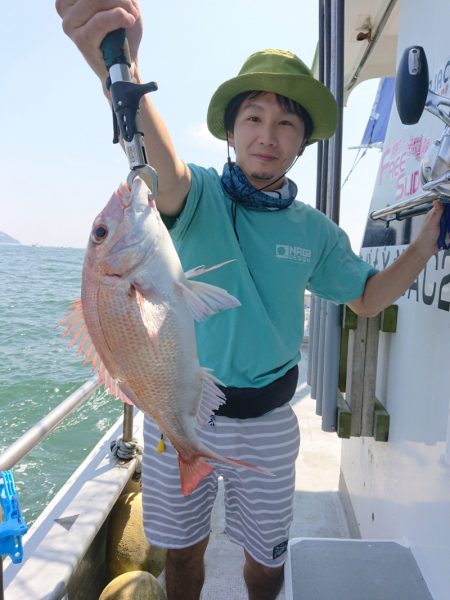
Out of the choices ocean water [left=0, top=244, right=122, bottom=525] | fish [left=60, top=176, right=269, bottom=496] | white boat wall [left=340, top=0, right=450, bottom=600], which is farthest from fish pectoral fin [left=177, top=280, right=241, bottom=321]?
ocean water [left=0, top=244, right=122, bottom=525]

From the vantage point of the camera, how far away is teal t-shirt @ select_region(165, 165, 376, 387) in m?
1.77

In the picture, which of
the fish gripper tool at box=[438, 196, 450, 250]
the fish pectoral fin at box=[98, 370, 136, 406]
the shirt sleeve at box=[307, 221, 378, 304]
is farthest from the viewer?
the shirt sleeve at box=[307, 221, 378, 304]

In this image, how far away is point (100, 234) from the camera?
1.28 meters

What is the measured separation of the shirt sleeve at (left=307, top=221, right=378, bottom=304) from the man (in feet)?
0.30

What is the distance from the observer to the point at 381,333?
268 cm

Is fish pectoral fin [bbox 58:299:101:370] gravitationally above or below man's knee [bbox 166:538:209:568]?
above

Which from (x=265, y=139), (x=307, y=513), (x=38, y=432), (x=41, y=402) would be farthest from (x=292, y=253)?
(x=41, y=402)

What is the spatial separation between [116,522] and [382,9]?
4.07 m

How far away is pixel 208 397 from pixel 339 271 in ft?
3.15

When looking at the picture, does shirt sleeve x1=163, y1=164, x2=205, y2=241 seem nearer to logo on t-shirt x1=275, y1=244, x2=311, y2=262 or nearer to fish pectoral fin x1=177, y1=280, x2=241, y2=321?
logo on t-shirt x1=275, y1=244, x2=311, y2=262

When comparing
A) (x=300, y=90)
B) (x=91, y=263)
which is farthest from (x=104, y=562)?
(x=300, y=90)

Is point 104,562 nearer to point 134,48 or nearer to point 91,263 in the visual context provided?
point 91,263

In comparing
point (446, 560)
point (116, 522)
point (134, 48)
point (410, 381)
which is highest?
point (134, 48)

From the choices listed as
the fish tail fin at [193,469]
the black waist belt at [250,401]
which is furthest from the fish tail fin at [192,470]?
the black waist belt at [250,401]
